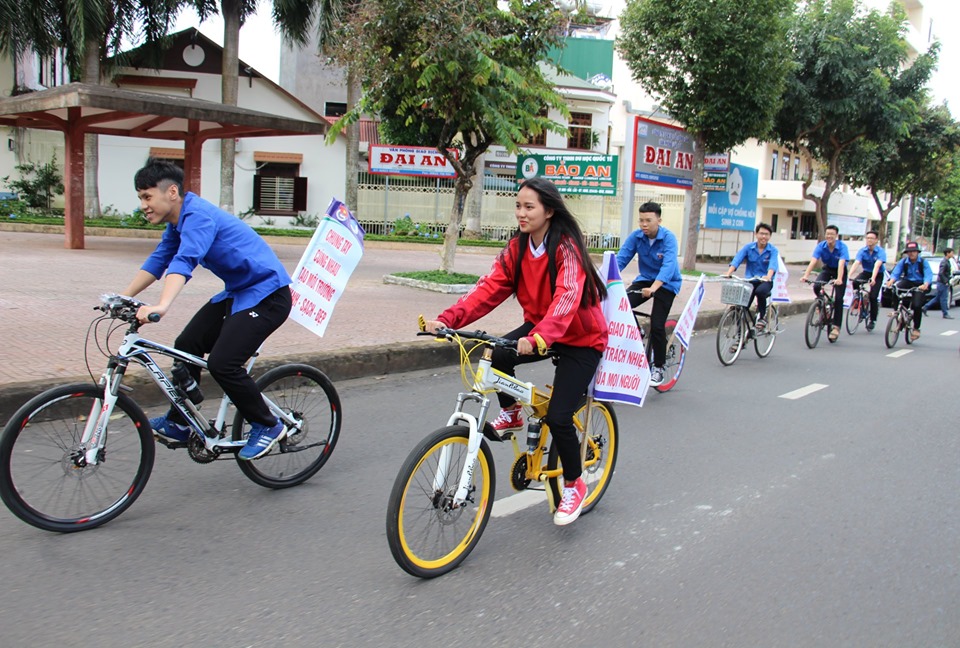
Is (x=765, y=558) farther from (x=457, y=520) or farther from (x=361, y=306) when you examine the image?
(x=361, y=306)

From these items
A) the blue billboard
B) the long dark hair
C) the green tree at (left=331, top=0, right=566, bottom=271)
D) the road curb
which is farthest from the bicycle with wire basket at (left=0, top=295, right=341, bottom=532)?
the blue billboard

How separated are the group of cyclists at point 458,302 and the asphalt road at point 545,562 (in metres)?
0.43

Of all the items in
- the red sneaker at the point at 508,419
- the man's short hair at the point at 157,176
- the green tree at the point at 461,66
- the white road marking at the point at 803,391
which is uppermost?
the green tree at the point at 461,66

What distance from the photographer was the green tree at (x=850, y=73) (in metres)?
24.8

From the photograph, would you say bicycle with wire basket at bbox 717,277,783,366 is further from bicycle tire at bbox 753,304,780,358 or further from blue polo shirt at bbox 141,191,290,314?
blue polo shirt at bbox 141,191,290,314

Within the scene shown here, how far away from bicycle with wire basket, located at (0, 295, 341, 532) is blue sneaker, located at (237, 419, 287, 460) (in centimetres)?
5

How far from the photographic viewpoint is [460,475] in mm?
3486

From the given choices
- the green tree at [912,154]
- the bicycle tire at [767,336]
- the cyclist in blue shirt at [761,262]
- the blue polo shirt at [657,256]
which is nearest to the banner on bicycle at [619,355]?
the blue polo shirt at [657,256]

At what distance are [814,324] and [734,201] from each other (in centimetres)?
1602

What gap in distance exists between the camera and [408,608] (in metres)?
3.23

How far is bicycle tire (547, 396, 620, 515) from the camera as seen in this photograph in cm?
412

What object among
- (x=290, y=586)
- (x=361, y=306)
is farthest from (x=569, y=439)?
(x=361, y=306)

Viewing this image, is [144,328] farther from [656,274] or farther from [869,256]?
[869,256]

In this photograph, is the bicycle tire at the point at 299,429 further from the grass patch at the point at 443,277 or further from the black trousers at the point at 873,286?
the black trousers at the point at 873,286
